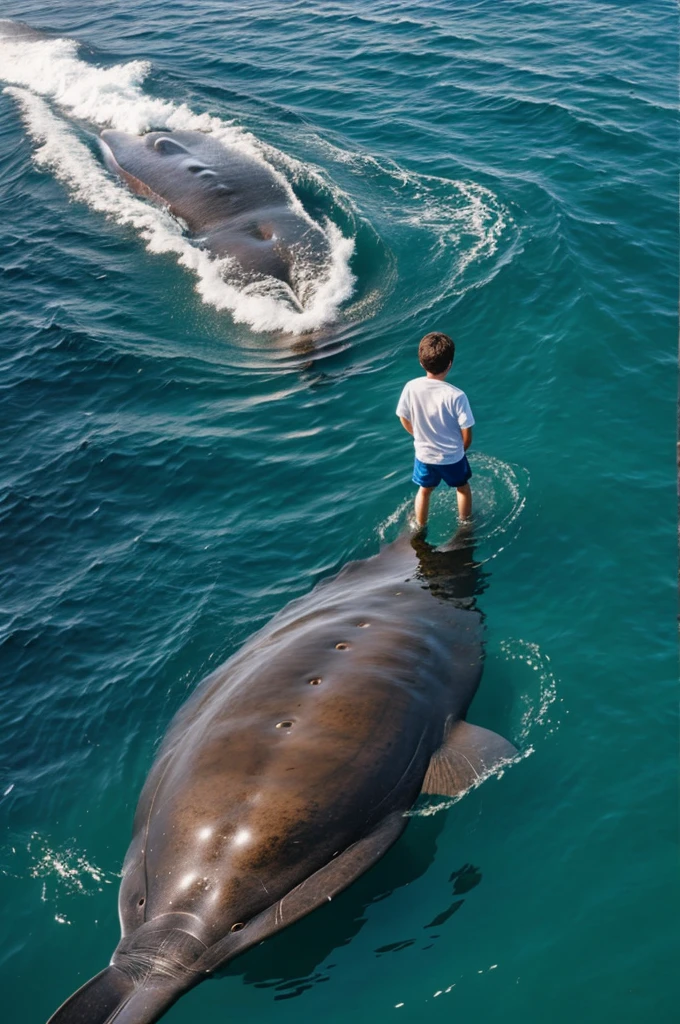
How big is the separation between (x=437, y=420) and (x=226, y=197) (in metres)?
11.2

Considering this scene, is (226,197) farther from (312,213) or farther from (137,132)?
(137,132)

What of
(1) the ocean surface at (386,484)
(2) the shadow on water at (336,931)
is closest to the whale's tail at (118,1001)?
(2) the shadow on water at (336,931)

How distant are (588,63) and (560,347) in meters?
12.5

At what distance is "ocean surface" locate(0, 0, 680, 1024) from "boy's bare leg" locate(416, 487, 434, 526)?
223 mm

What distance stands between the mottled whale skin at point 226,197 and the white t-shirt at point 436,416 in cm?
674

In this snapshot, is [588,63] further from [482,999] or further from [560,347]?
[482,999]

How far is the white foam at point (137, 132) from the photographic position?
1574 cm

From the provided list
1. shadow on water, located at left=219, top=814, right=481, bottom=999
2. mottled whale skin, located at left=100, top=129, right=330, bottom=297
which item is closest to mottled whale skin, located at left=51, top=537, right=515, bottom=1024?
shadow on water, located at left=219, top=814, right=481, bottom=999

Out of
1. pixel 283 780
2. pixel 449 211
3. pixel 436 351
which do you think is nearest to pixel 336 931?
pixel 283 780

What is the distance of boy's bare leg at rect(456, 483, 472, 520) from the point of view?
34.3ft

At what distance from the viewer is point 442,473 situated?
10219mm

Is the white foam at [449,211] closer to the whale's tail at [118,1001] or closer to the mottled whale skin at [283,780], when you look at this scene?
the mottled whale skin at [283,780]

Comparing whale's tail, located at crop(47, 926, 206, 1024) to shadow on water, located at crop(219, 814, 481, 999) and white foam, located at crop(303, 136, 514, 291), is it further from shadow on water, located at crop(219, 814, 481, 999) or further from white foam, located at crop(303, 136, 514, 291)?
white foam, located at crop(303, 136, 514, 291)

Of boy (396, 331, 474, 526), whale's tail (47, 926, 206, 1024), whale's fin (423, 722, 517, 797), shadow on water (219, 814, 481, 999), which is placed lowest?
shadow on water (219, 814, 481, 999)
